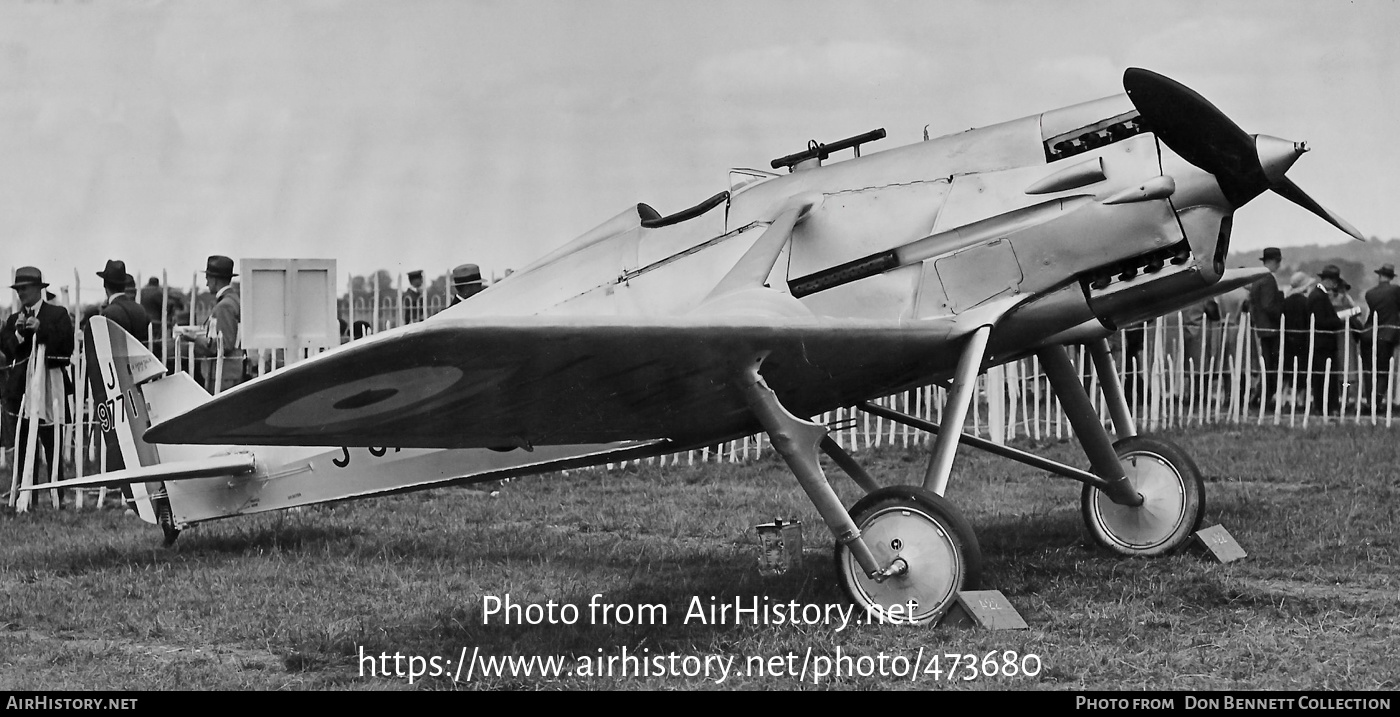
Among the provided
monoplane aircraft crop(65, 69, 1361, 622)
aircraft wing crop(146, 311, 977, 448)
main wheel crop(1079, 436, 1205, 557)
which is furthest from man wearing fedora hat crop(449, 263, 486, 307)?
main wheel crop(1079, 436, 1205, 557)

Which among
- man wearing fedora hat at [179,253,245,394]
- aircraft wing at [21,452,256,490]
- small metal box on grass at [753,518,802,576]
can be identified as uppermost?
man wearing fedora hat at [179,253,245,394]

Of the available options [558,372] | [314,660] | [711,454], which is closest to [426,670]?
[314,660]

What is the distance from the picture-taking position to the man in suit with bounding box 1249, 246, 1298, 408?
1569 centimetres

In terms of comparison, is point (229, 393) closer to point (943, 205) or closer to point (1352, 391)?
point (943, 205)

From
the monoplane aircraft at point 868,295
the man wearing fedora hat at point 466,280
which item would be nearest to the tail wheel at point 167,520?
the monoplane aircraft at point 868,295

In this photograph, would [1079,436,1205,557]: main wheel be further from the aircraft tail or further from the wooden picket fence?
the aircraft tail

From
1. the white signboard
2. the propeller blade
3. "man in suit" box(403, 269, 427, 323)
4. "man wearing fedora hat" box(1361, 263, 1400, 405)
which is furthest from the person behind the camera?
"man wearing fedora hat" box(1361, 263, 1400, 405)

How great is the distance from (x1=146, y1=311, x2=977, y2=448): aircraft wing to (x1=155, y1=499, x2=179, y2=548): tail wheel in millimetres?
3039

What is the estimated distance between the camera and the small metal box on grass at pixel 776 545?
6.91 m

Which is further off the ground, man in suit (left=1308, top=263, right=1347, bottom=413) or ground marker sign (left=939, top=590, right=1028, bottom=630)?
man in suit (left=1308, top=263, right=1347, bottom=413)

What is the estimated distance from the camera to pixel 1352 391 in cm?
1658

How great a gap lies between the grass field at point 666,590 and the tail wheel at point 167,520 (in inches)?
6.2
